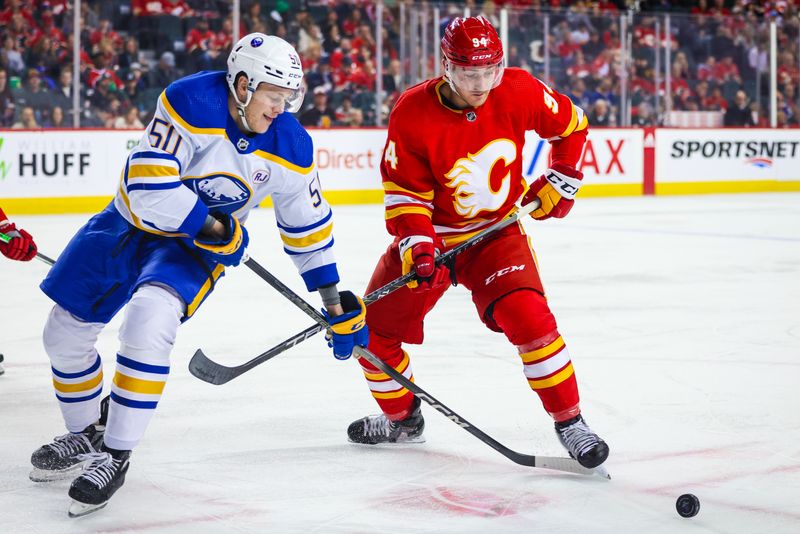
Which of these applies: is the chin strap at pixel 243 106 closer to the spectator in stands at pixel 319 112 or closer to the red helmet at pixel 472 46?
the red helmet at pixel 472 46

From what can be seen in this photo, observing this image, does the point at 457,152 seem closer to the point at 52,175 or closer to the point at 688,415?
the point at 688,415

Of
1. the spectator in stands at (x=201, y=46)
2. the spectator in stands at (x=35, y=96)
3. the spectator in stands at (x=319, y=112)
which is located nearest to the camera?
the spectator in stands at (x=35, y=96)

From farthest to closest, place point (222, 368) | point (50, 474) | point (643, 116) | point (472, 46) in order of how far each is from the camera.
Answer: point (643, 116) → point (222, 368) → point (472, 46) → point (50, 474)

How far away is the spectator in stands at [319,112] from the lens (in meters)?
11.4

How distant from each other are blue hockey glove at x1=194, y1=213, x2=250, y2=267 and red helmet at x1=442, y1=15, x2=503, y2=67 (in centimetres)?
71

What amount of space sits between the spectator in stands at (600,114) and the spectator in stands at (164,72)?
4401 mm

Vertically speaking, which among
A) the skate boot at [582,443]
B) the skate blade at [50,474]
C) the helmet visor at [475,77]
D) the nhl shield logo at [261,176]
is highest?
the helmet visor at [475,77]

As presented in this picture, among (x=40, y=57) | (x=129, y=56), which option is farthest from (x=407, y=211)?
→ (x=129, y=56)

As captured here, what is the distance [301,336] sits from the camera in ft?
10.1

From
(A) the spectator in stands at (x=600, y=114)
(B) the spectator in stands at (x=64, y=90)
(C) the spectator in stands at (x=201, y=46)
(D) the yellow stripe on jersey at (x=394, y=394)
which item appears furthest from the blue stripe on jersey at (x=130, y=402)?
(A) the spectator in stands at (x=600, y=114)

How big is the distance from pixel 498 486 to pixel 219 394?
49.7 inches

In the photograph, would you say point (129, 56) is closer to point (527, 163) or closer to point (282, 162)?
point (527, 163)

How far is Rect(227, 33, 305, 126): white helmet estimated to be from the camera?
275 centimetres

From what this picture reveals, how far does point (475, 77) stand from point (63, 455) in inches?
54.6
